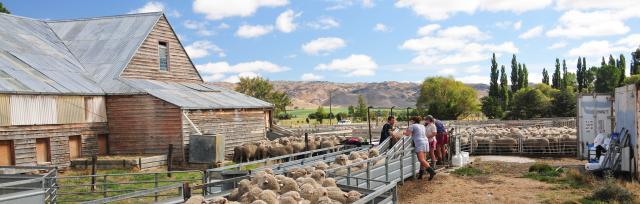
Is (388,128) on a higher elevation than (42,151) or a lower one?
higher

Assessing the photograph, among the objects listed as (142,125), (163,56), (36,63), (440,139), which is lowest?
(440,139)

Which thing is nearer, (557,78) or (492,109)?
(492,109)

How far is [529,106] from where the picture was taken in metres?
69.6

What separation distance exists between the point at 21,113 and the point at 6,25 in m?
9.32

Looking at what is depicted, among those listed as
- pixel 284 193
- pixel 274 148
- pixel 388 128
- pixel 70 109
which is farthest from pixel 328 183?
pixel 70 109

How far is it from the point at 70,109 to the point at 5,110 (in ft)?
10.9

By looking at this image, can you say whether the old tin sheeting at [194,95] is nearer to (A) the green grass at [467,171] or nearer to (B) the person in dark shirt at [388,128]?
(B) the person in dark shirt at [388,128]

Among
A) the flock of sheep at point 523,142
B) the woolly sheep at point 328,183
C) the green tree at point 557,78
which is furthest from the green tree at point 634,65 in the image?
the woolly sheep at point 328,183

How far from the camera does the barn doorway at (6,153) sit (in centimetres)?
2080

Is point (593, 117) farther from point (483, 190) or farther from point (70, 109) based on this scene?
point (70, 109)

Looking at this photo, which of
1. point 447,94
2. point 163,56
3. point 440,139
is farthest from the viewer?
point 447,94

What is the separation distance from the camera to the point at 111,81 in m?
26.8

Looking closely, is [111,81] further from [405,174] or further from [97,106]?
[405,174]

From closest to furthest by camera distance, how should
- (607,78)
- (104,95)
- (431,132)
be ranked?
(431,132), (104,95), (607,78)
